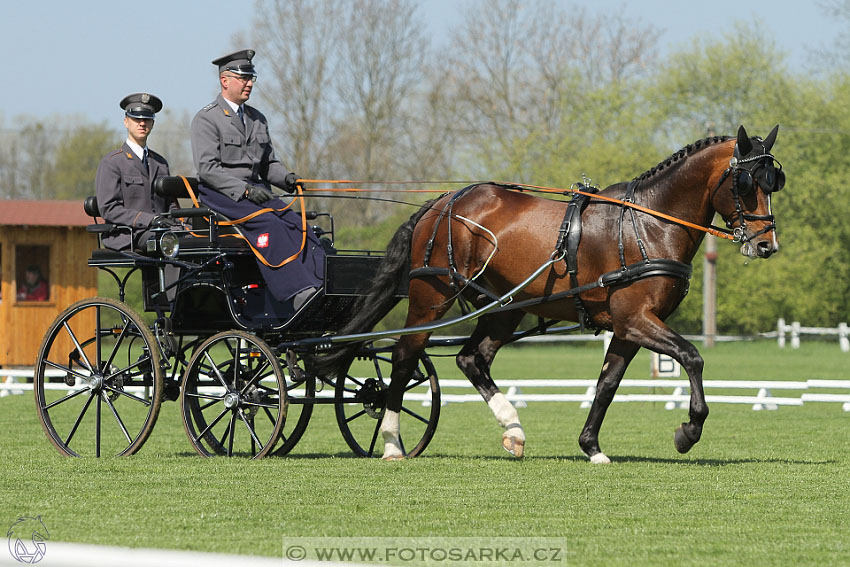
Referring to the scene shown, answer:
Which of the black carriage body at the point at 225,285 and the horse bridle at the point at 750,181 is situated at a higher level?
the horse bridle at the point at 750,181

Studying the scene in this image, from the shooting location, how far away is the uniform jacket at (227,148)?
8883 mm

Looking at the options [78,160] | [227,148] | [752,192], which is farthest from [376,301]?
[78,160]

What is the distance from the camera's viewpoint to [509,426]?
8789 mm

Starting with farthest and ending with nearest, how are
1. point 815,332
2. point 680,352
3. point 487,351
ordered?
1. point 815,332
2. point 487,351
3. point 680,352

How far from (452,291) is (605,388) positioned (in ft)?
4.19

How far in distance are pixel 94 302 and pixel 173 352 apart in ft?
2.17

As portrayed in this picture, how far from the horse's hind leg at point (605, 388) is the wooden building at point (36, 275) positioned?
13.3 m

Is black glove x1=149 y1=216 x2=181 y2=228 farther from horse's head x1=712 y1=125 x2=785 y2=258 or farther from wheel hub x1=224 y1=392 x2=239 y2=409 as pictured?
horse's head x1=712 y1=125 x2=785 y2=258

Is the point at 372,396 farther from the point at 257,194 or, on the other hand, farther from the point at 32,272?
the point at 32,272

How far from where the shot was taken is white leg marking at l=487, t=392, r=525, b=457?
8.70 metres

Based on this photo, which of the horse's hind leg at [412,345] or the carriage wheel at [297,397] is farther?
the horse's hind leg at [412,345]

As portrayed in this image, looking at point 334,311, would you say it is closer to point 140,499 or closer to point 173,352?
point 173,352

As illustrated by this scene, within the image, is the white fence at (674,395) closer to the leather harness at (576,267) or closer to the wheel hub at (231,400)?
the leather harness at (576,267)

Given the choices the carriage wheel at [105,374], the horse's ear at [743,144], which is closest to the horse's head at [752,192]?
the horse's ear at [743,144]
